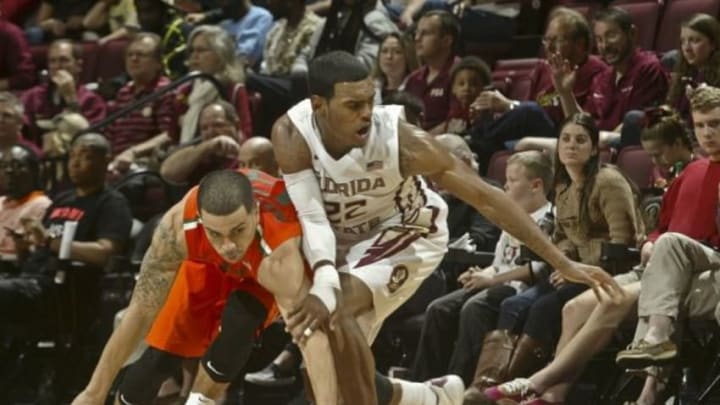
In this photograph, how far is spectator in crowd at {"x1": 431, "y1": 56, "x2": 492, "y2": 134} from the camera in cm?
805

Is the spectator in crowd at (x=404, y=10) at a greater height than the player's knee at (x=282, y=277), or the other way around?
the spectator in crowd at (x=404, y=10)

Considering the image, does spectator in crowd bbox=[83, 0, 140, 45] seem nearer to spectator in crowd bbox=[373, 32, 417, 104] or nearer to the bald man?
spectator in crowd bbox=[373, 32, 417, 104]

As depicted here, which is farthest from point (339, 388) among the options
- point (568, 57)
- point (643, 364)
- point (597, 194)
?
point (568, 57)

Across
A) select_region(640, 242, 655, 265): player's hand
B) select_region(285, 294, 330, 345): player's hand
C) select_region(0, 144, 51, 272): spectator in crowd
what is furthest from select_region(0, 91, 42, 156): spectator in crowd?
select_region(285, 294, 330, 345): player's hand

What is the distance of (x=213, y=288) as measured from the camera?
6199 millimetres

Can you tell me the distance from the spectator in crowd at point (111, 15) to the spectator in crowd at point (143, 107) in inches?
53.6

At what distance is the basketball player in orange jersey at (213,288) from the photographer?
5379mm

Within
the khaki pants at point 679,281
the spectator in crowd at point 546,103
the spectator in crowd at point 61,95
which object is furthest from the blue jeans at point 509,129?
the spectator in crowd at point 61,95

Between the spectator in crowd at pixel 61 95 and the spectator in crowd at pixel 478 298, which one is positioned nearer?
the spectator in crowd at pixel 478 298

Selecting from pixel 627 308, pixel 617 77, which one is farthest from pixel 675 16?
pixel 627 308

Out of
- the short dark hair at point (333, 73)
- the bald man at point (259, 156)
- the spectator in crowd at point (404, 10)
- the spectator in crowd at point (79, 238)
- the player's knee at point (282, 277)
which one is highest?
the short dark hair at point (333, 73)

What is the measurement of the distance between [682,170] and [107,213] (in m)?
2.98

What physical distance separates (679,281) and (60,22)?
6594 millimetres

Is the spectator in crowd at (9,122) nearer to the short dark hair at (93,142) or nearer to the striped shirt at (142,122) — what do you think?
the striped shirt at (142,122)
